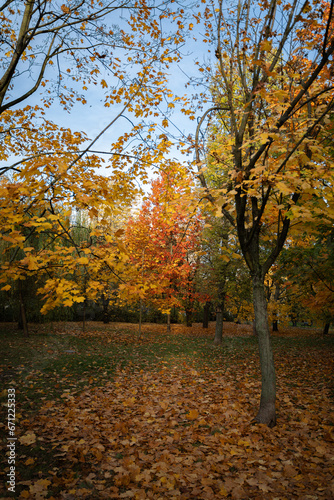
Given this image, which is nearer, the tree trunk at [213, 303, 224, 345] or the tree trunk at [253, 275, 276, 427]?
the tree trunk at [253, 275, 276, 427]

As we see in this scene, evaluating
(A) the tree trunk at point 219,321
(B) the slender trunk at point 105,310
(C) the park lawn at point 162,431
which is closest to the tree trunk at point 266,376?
(C) the park lawn at point 162,431

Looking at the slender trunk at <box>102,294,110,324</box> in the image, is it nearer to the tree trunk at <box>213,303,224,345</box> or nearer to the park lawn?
the tree trunk at <box>213,303,224,345</box>

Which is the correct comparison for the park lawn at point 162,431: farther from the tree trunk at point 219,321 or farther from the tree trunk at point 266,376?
the tree trunk at point 219,321

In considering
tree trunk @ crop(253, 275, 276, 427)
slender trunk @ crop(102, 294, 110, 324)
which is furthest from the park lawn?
slender trunk @ crop(102, 294, 110, 324)

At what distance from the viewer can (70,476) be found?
10.2 feet

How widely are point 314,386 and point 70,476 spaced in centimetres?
593

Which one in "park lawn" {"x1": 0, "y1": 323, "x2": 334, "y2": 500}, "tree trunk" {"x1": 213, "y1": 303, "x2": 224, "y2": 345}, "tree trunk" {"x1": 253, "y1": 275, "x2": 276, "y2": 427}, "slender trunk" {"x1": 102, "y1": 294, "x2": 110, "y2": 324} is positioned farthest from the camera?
"slender trunk" {"x1": 102, "y1": 294, "x2": 110, "y2": 324}

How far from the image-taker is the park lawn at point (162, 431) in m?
3.00

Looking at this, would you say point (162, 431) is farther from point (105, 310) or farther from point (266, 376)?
point (105, 310)

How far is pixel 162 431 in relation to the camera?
4.27 metres

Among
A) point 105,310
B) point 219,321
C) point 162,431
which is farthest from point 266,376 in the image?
point 105,310

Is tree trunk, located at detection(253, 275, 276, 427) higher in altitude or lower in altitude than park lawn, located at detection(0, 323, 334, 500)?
higher

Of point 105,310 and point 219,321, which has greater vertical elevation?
point 219,321

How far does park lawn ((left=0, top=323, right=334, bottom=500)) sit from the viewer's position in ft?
9.85
